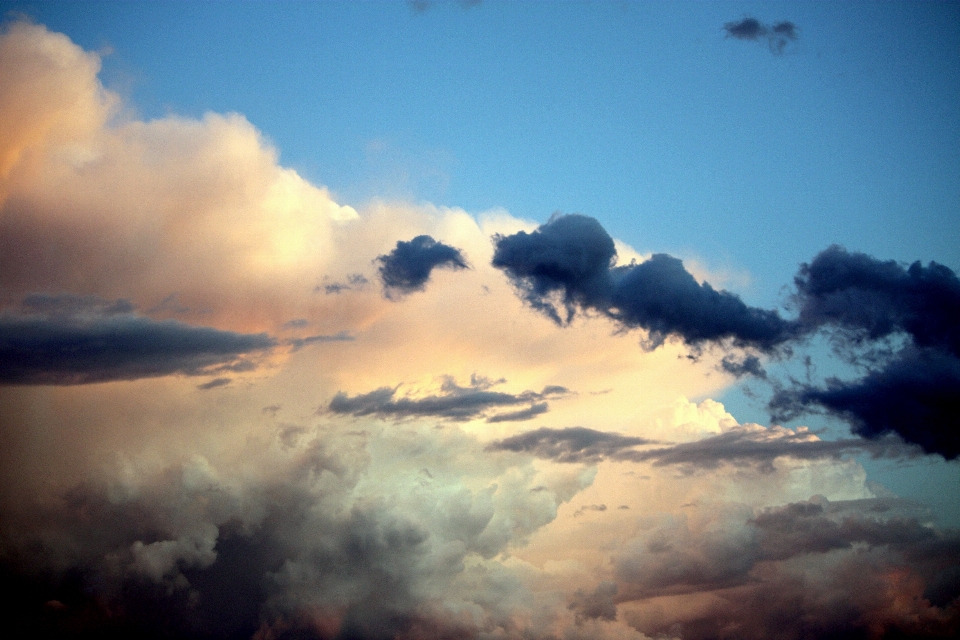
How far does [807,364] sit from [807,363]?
398 millimetres

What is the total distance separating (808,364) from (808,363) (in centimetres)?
30

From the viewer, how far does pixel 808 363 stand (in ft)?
486

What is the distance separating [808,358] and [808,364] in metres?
1.74

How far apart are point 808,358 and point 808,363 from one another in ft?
4.71

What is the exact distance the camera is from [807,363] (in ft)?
486

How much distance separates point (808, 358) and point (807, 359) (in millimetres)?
346

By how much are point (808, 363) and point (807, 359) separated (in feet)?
3.97

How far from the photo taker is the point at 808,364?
14812cm

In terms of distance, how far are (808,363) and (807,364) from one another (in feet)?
1.28

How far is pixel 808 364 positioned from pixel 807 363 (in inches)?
17.3

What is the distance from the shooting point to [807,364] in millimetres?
148250

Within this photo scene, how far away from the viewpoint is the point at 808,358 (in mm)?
147500
